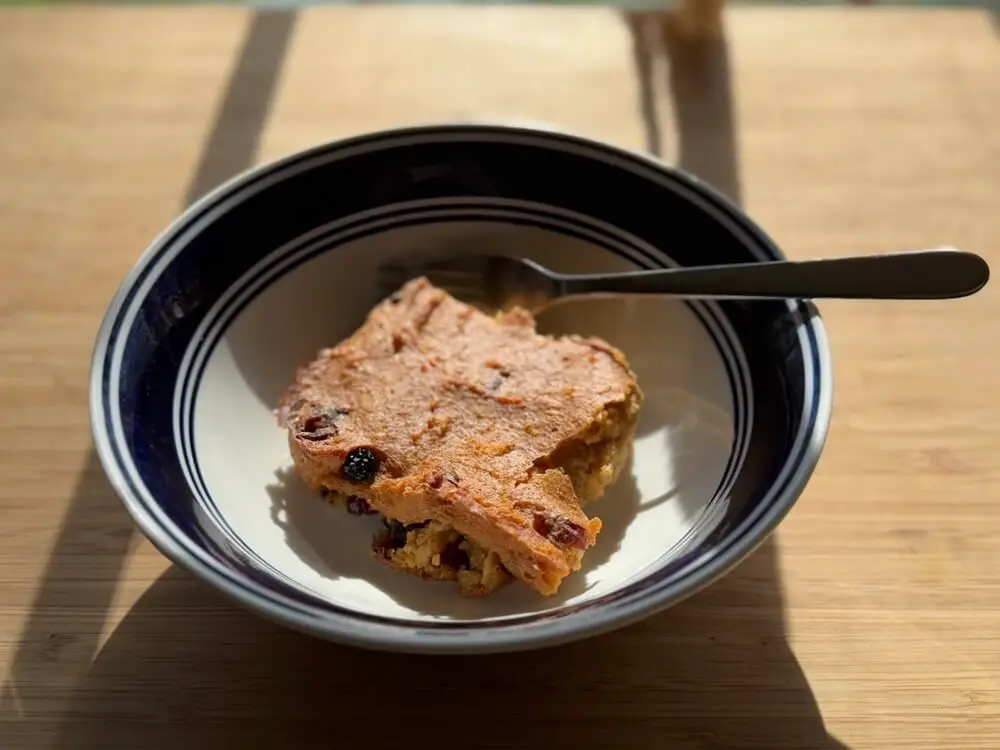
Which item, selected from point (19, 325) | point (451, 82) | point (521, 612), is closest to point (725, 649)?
point (521, 612)

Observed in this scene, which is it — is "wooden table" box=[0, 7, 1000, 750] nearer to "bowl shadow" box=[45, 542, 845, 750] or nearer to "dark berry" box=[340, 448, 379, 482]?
"bowl shadow" box=[45, 542, 845, 750]

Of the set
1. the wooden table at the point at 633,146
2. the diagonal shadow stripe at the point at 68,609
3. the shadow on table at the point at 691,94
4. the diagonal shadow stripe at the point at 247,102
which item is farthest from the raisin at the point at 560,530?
the diagonal shadow stripe at the point at 247,102

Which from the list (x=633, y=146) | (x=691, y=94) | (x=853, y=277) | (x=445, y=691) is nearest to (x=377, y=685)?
(x=445, y=691)

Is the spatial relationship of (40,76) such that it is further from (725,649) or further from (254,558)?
(725,649)

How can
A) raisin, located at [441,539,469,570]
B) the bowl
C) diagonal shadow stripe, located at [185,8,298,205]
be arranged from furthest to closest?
diagonal shadow stripe, located at [185,8,298,205]
raisin, located at [441,539,469,570]
the bowl

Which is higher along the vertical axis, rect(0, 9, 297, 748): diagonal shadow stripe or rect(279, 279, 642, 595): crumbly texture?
rect(279, 279, 642, 595): crumbly texture

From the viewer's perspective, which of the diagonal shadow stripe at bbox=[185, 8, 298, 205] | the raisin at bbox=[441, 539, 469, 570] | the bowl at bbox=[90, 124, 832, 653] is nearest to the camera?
the bowl at bbox=[90, 124, 832, 653]

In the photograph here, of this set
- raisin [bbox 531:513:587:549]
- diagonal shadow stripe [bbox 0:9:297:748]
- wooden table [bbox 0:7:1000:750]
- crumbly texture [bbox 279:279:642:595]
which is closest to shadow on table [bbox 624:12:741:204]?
wooden table [bbox 0:7:1000:750]
